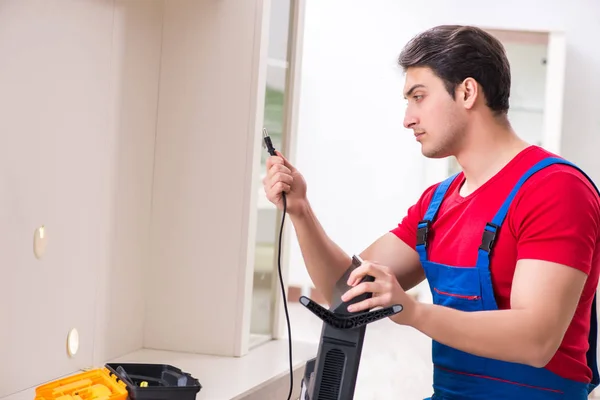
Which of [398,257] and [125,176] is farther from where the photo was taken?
[125,176]

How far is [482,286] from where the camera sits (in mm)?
1471

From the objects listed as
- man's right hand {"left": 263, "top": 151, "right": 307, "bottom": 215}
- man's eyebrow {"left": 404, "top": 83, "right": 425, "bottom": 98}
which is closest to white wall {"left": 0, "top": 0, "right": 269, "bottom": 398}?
man's right hand {"left": 263, "top": 151, "right": 307, "bottom": 215}

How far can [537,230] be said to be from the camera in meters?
1.36

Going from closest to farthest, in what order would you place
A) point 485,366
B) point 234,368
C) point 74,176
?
point 485,366
point 74,176
point 234,368

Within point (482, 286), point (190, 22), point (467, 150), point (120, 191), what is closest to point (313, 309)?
point (482, 286)

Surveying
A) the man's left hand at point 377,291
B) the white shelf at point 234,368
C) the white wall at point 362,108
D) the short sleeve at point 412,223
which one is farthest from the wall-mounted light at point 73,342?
the white wall at point 362,108

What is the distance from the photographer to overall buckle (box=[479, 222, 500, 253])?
1449 mm

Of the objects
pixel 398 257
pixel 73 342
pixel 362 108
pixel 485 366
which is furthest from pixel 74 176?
pixel 362 108

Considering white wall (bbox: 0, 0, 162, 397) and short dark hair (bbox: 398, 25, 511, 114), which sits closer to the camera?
short dark hair (bbox: 398, 25, 511, 114)

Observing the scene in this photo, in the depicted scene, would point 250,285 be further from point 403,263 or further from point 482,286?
point 482,286

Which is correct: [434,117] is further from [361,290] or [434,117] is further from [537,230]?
[361,290]

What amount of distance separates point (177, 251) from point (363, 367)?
6.84 ft

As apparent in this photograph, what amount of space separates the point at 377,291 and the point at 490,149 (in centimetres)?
48

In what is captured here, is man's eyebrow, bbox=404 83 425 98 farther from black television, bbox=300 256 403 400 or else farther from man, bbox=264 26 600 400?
black television, bbox=300 256 403 400
